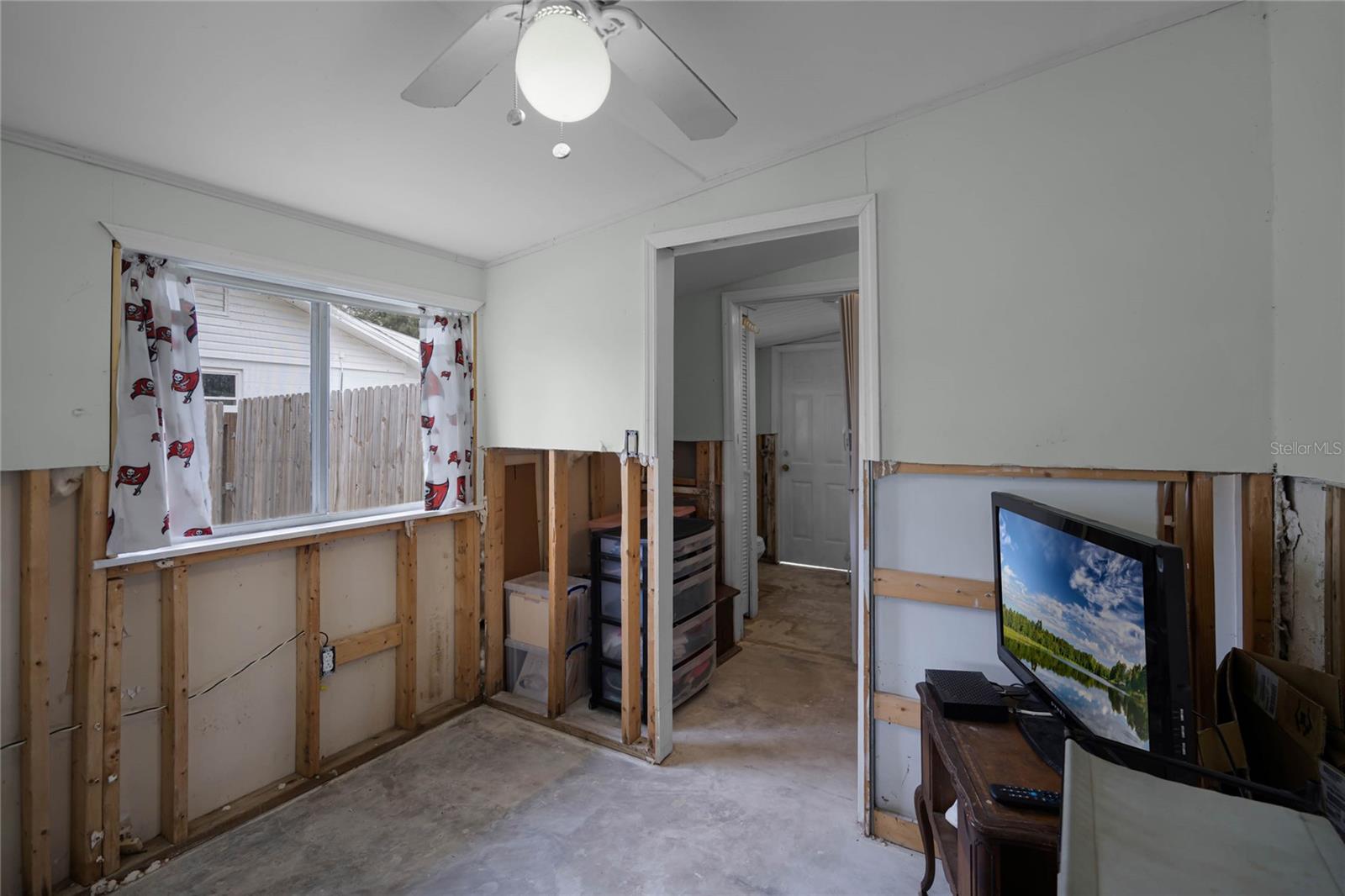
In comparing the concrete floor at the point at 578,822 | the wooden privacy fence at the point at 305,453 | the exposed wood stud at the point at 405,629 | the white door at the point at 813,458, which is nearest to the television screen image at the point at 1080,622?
the concrete floor at the point at 578,822

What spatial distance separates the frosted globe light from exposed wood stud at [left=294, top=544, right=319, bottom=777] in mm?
2271

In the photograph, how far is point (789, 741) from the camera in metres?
2.63

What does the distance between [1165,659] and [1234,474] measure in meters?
0.75

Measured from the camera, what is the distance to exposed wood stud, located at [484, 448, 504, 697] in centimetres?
313

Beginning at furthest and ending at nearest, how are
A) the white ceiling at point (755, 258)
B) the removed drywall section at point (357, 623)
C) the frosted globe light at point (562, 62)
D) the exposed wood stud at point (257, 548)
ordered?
1. the white ceiling at point (755, 258)
2. the removed drywall section at point (357, 623)
3. the exposed wood stud at point (257, 548)
4. the frosted globe light at point (562, 62)

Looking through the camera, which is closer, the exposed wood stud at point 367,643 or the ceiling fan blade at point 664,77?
the ceiling fan blade at point 664,77

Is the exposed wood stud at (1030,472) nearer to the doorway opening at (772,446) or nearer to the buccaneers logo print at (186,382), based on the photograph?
the doorway opening at (772,446)

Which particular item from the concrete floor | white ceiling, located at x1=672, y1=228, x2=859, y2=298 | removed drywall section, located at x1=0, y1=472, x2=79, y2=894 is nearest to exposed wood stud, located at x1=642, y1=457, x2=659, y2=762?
the concrete floor

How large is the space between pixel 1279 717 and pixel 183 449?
10.8 ft

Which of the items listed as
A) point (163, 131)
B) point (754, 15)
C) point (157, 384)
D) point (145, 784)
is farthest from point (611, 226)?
point (145, 784)

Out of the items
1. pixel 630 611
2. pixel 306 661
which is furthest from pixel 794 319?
pixel 306 661

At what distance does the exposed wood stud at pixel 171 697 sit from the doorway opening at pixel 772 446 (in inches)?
71.6

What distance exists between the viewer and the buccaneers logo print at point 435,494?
2.94 metres

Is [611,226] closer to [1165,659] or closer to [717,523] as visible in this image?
[717,523]
